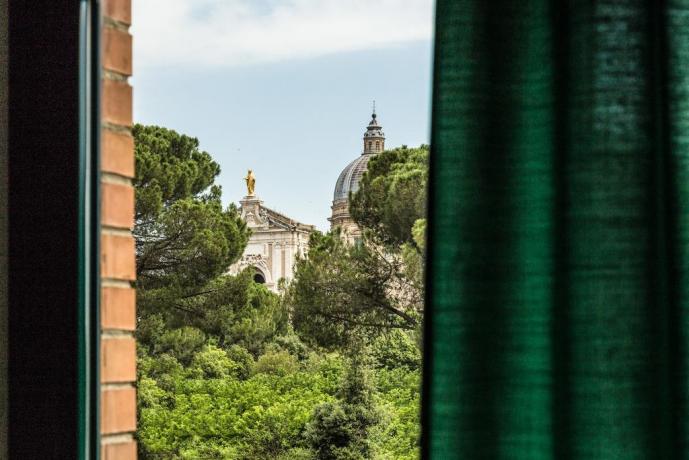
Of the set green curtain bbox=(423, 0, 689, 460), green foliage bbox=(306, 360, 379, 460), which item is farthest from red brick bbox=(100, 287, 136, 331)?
green curtain bbox=(423, 0, 689, 460)

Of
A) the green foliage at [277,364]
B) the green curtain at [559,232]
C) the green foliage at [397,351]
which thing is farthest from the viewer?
the green foliage at [277,364]

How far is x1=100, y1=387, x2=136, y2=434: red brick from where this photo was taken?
1.49 m

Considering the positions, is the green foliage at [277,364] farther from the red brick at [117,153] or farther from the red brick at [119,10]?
the red brick at [119,10]

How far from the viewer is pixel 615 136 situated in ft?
2.92

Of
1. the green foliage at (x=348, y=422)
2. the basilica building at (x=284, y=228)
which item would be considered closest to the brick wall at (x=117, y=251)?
the basilica building at (x=284, y=228)

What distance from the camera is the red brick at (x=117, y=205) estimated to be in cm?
150

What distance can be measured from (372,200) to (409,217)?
7 centimetres

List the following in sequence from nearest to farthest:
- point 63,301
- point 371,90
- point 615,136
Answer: point 615,136, point 63,301, point 371,90

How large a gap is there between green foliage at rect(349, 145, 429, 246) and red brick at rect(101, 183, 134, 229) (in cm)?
38

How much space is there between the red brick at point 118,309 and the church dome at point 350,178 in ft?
1.25

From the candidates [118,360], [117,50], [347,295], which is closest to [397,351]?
[347,295]

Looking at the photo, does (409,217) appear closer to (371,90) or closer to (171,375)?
(371,90)

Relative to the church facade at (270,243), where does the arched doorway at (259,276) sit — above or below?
below

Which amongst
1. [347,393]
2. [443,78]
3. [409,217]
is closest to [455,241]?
[443,78]
